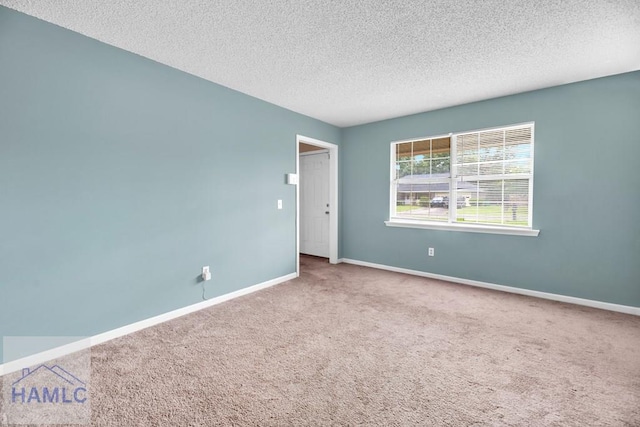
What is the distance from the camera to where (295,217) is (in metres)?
4.39

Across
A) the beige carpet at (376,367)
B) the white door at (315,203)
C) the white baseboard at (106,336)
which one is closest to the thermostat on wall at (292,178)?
the white door at (315,203)

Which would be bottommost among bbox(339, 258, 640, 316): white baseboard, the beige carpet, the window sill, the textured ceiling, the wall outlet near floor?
the beige carpet

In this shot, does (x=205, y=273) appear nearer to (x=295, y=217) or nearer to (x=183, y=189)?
(x=183, y=189)

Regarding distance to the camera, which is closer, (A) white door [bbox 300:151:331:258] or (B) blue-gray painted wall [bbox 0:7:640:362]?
(B) blue-gray painted wall [bbox 0:7:640:362]

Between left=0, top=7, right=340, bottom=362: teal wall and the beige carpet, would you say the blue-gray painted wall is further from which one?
the beige carpet

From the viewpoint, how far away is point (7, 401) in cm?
170

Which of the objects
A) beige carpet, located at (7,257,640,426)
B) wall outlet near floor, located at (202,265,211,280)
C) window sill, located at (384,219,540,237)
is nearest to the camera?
beige carpet, located at (7,257,640,426)

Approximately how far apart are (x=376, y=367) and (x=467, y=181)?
121 inches

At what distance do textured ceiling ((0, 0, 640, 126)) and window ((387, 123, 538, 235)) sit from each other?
2.54 ft

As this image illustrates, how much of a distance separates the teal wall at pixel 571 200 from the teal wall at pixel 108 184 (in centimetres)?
309

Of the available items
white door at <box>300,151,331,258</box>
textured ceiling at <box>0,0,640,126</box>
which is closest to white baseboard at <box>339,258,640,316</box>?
white door at <box>300,151,331,258</box>

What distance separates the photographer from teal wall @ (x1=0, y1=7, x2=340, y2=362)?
206cm

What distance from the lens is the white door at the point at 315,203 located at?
571cm

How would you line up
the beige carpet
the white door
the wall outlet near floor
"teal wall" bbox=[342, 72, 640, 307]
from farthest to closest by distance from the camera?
the white door → the wall outlet near floor → "teal wall" bbox=[342, 72, 640, 307] → the beige carpet
